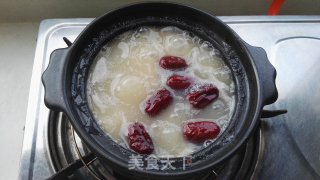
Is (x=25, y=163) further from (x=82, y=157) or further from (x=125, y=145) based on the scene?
(x=125, y=145)

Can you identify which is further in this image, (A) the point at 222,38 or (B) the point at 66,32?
(B) the point at 66,32

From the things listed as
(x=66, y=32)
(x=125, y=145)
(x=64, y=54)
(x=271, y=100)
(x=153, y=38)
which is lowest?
(x=271, y=100)

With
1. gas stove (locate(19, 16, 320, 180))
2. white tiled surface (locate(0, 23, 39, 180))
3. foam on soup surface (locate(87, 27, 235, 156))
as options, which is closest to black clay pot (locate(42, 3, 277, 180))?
foam on soup surface (locate(87, 27, 235, 156))

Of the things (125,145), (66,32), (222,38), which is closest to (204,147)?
(125,145)

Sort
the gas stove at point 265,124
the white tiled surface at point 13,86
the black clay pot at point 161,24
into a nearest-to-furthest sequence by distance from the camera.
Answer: the black clay pot at point 161,24 → the gas stove at point 265,124 → the white tiled surface at point 13,86

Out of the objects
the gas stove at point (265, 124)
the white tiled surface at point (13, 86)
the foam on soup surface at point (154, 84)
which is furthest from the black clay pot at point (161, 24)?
the white tiled surface at point (13, 86)

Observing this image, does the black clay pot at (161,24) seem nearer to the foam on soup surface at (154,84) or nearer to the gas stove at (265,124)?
the foam on soup surface at (154,84)
